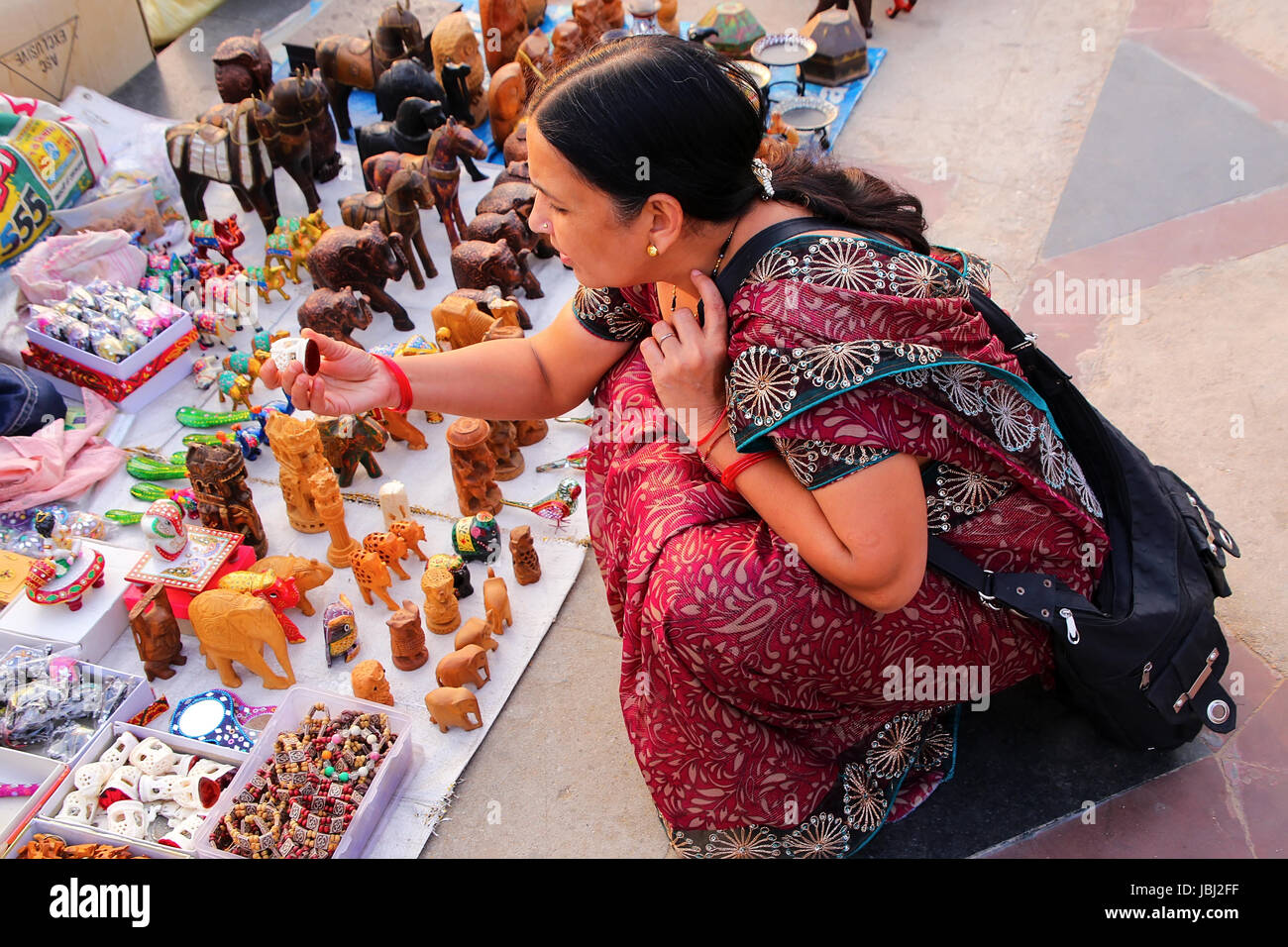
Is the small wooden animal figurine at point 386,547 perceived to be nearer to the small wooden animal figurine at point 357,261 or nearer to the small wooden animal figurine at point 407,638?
the small wooden animal figurine at point 407,638

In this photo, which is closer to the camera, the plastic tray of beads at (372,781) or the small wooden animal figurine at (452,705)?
the plastic tray of beads at (372,781)

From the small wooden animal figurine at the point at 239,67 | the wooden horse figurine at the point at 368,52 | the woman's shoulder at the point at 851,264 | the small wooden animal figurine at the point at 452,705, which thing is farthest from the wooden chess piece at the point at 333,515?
the wooden horse figurine at the point at 368,52

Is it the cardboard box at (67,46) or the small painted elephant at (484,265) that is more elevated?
the cardboard box at (67,46)

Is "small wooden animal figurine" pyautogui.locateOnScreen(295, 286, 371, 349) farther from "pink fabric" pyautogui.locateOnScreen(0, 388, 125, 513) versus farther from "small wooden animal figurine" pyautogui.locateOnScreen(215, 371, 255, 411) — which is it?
"pink fabric" pyautogui.locateOnScreen(0, 388, 125, 513)

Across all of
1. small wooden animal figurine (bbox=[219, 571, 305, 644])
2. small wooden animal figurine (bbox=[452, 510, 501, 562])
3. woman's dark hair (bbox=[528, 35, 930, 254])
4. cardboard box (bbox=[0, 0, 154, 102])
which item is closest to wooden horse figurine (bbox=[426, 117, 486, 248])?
small wooden animal figurine (bbox=[452, 510, 501, 562])

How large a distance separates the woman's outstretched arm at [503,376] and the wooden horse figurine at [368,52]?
8.06ft

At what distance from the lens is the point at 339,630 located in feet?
8.21

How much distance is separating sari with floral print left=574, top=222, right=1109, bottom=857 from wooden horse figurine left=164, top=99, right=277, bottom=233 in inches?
76.8

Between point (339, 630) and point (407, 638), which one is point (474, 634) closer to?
point (407, 638)

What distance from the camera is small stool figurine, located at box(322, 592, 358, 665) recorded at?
2.50 metres

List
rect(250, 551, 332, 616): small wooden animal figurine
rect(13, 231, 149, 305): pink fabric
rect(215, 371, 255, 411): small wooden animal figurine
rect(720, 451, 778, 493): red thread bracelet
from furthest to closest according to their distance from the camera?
rect(13, 231, 149, 305): pink fabric
rect(215, 371, 255, 411): small wooden animal figurine
rect(250, 551, 332, 616): small wooden animal figurine
rect(720, 451, 778, 493): red thread bracelet

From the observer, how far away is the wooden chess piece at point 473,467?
2.72 meters
